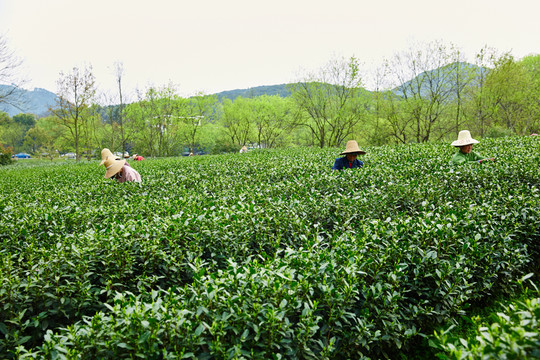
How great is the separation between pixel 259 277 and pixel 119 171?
22.0ft

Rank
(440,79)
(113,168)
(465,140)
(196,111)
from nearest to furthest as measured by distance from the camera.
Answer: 1. (465,140)
2. (113,168)
3. (440,79)
4. (196,111)

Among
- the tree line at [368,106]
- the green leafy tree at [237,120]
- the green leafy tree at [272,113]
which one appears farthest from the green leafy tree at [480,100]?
the green leafy tree at [237,120]

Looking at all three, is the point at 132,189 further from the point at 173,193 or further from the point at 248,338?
the point at 248,338

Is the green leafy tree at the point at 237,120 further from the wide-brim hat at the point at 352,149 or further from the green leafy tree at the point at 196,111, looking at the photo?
the wide-brim hat at the point at 352,149

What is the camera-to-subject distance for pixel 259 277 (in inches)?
85.7

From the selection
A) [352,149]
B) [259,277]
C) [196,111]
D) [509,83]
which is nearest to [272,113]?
[196,111]

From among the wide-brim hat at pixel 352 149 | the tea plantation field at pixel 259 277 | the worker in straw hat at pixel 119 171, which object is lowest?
the tea plantation field at pixel 259 277

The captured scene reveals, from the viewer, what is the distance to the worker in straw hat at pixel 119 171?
733 cm

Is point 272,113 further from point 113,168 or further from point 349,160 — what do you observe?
point 113,168

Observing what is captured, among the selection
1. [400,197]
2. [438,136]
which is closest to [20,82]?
[400,197]

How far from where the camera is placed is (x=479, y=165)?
226 inches

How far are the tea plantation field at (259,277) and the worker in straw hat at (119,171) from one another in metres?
2.52

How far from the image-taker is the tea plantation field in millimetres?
1828

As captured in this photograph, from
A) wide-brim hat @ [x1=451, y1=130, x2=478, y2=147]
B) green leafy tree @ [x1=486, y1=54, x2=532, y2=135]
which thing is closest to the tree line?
green leafy tree @ [x1=486, y1=54, x2=532, y2=135]
